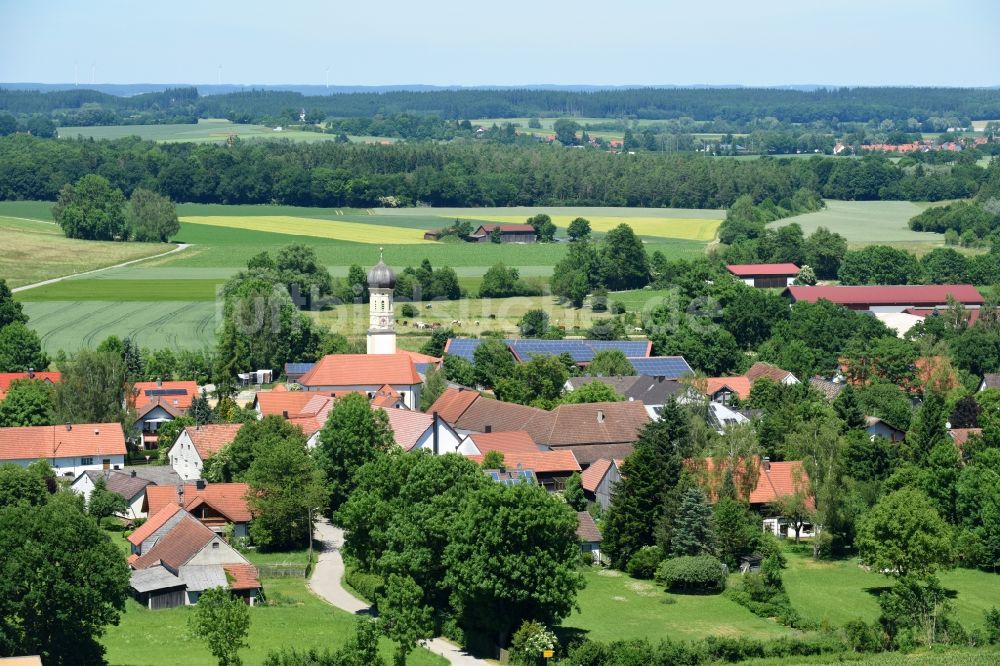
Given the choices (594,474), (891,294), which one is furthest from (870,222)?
(594,474)

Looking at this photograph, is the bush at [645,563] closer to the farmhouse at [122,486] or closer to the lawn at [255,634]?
the lawn at [255,634]

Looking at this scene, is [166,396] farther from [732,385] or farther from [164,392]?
[732,385]

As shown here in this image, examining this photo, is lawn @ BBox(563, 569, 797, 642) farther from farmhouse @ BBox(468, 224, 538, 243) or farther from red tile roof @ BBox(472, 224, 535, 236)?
red tile roof @ BBox(472, 224, 535, 236)

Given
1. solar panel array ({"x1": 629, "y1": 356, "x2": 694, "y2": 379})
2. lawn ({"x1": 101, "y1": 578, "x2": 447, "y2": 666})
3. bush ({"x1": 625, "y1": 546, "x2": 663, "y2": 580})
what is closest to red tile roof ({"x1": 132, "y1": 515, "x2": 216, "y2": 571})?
lawn ({"x1": 101, "y1": 578, "x2": 447, "y2": 666})

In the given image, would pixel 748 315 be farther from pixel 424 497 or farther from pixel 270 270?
pixel 424 497

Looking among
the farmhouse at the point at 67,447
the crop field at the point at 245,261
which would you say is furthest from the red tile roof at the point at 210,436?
the crop field at the point at 245,261
